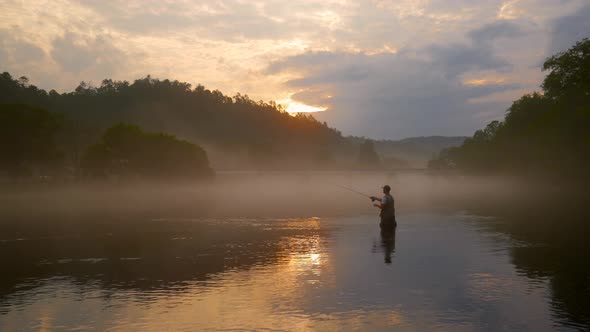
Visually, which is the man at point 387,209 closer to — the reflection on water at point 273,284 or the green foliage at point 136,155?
the reflection on water at point 273,284

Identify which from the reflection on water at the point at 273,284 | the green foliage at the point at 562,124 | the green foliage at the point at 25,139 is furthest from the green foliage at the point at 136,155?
the reflection on water at the point at 273,284

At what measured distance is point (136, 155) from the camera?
101250mm

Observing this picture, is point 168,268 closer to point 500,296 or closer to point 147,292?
point 147,292

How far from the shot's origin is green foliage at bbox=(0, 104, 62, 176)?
8438 centimetres

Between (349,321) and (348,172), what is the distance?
17082cm

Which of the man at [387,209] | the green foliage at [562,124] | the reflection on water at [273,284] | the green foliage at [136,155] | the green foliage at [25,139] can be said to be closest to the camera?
the reflection on water at [273,284]

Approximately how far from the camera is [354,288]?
14.2 meters

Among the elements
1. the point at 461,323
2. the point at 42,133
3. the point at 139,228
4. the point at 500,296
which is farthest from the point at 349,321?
the point at 42,133

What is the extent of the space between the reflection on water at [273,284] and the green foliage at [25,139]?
214ft

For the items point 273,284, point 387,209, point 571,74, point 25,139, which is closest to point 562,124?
point 571,74

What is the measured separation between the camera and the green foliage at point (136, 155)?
96375 mm

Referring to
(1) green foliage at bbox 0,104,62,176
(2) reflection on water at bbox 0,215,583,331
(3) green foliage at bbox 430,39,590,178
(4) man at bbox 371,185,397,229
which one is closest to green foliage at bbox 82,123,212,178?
(1) green foliage at bbox 0,104,62,176

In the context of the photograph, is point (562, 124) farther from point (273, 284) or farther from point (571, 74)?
point (273, 284)

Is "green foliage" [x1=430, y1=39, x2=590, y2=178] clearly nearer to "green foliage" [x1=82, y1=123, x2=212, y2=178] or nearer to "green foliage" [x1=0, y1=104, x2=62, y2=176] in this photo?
"green foliage" [x1=82, y1=123, x2=212, y2=178]
